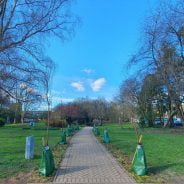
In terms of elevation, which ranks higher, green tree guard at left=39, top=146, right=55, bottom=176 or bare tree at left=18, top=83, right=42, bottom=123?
bare tree at left=18, top=83, right=42, bottom=123

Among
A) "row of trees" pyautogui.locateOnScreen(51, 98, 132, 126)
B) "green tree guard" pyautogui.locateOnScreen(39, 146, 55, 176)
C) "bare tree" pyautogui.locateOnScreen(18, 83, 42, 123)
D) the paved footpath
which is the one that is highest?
"row of trees" pyautogui.locateOnScreen(51, 98, 132, 126)

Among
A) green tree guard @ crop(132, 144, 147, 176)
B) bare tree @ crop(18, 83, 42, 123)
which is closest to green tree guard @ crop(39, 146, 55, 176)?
green tree guard @ crop(132, 144, 147, 176)

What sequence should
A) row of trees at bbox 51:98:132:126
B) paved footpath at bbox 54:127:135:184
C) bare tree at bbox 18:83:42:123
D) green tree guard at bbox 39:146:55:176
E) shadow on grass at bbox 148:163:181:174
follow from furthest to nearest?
row of trees at bbox 51:98:132:126
bare tree at bbox 18:83:42:123
shadow on grass at bbox 148:163:181:174
green tree guard at bbox 39:146:55:176
paved footpath at bbox 54:127:135:184

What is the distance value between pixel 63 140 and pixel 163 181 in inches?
567

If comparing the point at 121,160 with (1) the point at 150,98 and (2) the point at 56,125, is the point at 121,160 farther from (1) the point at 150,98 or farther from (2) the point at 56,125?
(2) the point at 56,125

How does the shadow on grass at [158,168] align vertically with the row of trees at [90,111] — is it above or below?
below

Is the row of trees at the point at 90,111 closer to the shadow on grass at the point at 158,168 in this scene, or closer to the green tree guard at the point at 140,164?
the shadow on grass at the point at 158,168

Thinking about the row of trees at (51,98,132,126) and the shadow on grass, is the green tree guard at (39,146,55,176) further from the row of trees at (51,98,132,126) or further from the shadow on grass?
the row of trees at (51,98,132,126)

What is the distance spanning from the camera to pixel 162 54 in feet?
129

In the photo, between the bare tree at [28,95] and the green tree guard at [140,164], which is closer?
the green tree guard at [140,164]

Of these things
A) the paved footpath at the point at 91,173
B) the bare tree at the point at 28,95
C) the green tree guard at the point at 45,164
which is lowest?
the paved footpath at the point at 91,173

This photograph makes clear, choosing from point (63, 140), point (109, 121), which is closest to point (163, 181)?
point (63, 140)

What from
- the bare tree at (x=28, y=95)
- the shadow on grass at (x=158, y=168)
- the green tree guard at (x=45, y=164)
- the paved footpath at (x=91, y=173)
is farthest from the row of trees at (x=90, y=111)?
the green tree guard at (x=45, y=164)

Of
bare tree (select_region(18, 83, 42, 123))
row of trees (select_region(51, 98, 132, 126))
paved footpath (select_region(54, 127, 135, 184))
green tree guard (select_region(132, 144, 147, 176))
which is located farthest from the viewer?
row of trees (select_region(51, 98, 132, 126))
